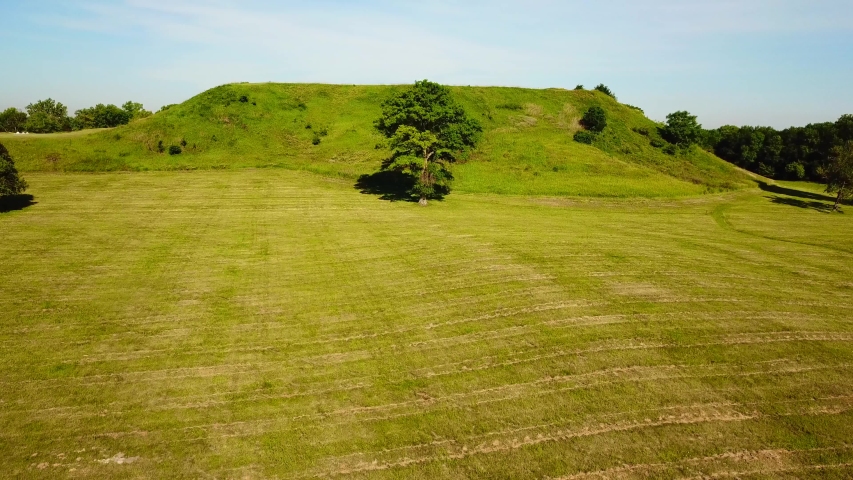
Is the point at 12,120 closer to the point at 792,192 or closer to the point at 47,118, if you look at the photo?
the point at 47,118

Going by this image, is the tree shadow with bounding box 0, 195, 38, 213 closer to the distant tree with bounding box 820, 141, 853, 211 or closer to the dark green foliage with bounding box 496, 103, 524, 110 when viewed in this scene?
the dark green foliage with bounding box 496, 103, 524, 110

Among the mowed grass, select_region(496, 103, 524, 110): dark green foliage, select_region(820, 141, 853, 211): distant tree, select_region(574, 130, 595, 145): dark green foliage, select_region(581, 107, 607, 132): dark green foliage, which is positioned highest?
select_region(496, 103, 524, 110): dark green foliage

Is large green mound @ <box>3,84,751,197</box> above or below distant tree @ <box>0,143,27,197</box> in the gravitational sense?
above

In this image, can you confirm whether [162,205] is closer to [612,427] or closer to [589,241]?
[589,241]

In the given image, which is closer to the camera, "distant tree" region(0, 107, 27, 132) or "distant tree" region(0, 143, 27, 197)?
"distant tree" region(0, 143, 27, 197)

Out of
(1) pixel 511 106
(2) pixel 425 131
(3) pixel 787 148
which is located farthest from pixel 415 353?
(3) pixel 787 148

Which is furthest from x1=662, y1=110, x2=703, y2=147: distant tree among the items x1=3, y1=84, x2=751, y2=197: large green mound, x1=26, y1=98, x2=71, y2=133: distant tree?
x1=26, y1=98, x2=71, y2=133: distant tree

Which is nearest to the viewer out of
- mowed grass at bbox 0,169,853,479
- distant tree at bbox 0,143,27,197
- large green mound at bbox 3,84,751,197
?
mowed grass at bbox 0,169,853,479
